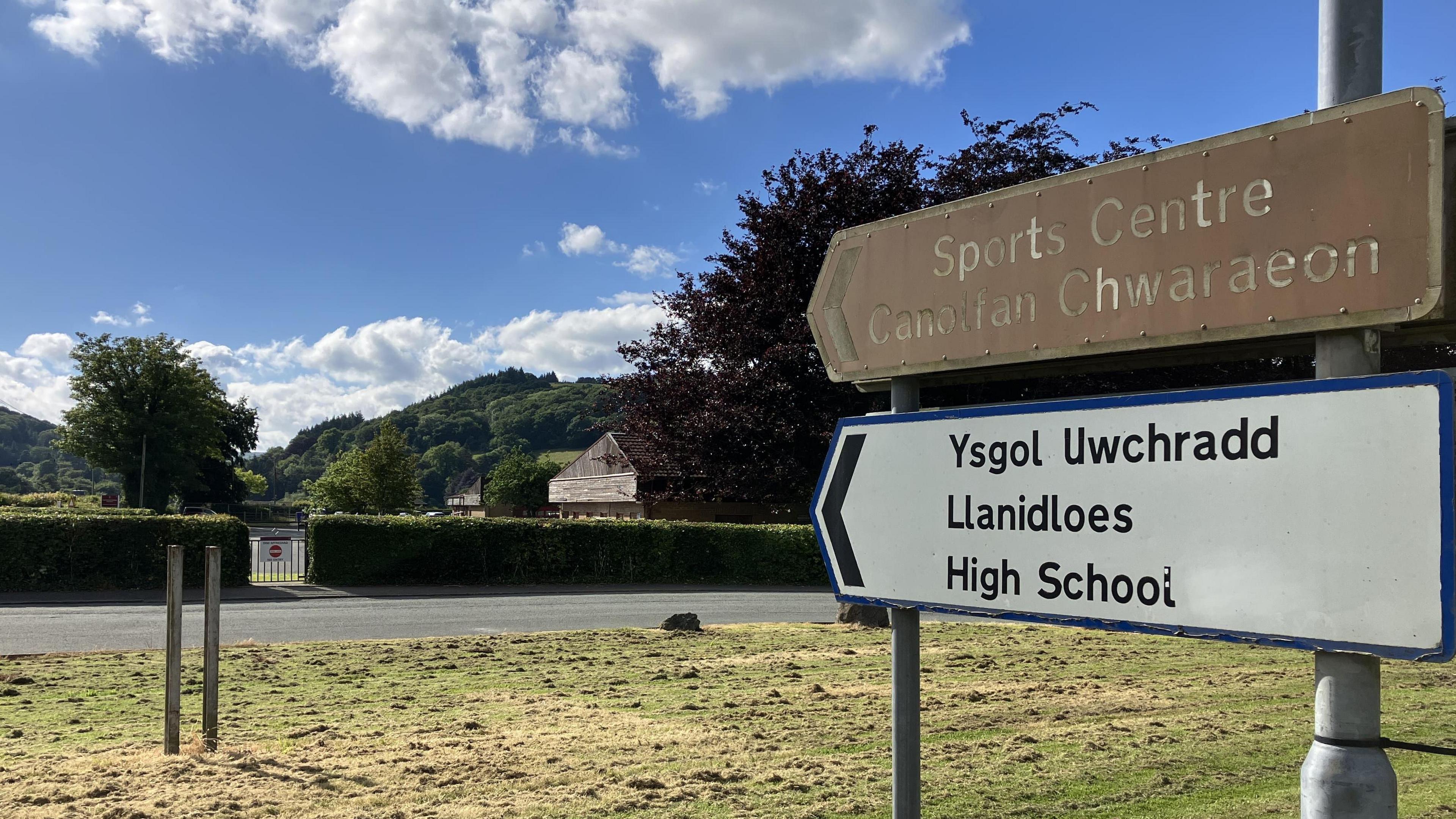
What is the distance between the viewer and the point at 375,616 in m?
16.0

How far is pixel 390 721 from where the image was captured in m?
6.92

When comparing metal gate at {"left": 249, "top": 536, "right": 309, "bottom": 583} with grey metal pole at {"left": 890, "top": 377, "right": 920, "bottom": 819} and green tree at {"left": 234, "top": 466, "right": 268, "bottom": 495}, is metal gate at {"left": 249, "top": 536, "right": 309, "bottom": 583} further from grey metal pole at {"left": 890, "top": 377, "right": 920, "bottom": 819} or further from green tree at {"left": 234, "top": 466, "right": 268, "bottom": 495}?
green tree at {"left": 234, "top": 466, "right": 268, "bottom": 495}

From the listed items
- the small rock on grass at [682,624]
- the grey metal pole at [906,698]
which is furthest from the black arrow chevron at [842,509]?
the small rock on grass at [682,624]

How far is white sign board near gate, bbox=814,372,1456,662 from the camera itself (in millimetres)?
2215

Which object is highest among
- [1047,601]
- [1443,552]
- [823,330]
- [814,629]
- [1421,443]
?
[823,330]

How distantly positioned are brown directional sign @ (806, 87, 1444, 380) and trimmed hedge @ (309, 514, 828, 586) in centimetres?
2123

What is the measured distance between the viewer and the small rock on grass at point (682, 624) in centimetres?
1307

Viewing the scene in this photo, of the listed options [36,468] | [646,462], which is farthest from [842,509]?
[36,468]

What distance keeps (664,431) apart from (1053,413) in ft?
86.1

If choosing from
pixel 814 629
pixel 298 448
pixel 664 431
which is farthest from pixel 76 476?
pixel 814 629

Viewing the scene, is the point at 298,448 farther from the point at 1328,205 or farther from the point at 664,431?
the point at 1328,205

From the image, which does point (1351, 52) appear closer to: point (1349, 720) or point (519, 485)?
point (1349, 720)

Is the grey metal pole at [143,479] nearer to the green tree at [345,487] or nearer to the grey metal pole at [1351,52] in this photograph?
the green tree at [345,487]

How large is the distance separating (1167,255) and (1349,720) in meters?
1.22
